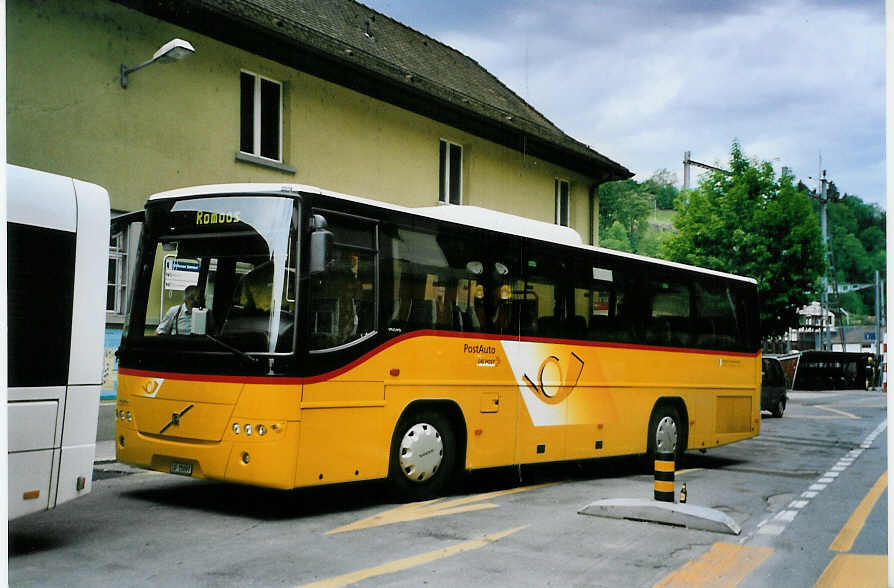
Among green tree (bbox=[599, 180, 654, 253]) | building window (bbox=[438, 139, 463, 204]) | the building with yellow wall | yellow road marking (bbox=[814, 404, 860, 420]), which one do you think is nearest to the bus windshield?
the building with yellow wall

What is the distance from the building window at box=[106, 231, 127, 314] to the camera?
1328 cm

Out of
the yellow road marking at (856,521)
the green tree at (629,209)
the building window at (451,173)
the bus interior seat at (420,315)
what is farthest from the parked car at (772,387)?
the bus interior seat at (420,315)

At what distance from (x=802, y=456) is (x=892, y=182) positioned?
1123cm

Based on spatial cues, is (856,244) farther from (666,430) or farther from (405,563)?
(666,430)

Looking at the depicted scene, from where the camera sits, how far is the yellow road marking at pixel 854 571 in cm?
626

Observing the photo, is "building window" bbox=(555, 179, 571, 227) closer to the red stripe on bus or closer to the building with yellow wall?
the building with yellow wall

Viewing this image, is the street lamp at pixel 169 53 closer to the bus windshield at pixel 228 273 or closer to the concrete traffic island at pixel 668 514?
the bus windshield at pixel 228 273

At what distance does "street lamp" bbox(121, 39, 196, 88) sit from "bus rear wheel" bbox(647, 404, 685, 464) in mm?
7751

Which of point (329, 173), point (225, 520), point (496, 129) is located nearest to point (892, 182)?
point (225, 520)

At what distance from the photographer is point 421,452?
9195mm

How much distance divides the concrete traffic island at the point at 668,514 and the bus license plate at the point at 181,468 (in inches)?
138

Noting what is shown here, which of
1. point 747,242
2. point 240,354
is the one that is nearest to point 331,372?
point 240,354

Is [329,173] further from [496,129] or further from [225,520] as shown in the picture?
[225,520]

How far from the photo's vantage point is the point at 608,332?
11758 millimetres
